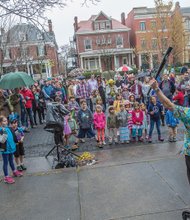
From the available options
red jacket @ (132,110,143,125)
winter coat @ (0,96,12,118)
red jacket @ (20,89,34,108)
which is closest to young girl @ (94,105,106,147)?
red jacket @ (132,110,143,125)

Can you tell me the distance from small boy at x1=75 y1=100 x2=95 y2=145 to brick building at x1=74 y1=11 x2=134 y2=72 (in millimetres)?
39447

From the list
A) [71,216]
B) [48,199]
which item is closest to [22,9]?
[48,199]

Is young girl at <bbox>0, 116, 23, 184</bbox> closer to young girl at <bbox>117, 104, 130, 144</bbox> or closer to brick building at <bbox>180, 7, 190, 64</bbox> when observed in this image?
young girl at <bbox>117, 104, 130, 144</bbox>

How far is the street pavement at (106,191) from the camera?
4.27 m

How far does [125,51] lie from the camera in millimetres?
47812

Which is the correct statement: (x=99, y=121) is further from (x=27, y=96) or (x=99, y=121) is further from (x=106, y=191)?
(x=27, y=96)

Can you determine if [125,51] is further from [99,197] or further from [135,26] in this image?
[99,197]

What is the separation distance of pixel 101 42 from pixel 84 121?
41.3 metres

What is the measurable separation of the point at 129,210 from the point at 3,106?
6364 mm

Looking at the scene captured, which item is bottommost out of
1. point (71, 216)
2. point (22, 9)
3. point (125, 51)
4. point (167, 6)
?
point (71, 216)

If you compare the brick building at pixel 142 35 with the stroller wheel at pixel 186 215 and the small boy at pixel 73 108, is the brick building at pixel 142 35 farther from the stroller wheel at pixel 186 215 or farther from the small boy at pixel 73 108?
the stroller wheel at pixel 186 215

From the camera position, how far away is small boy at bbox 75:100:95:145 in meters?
8.27

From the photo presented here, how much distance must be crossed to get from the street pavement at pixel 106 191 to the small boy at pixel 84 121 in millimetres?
1551

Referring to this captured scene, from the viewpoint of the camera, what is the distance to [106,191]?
197 inches
